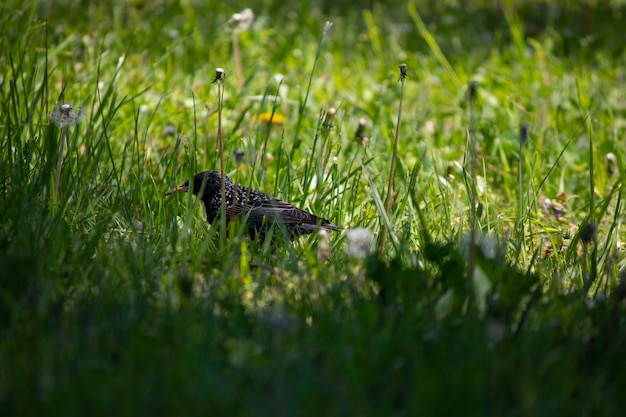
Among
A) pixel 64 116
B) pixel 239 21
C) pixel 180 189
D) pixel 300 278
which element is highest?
pixel 239 21

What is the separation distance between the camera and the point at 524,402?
196cm

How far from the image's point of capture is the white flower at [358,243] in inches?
116

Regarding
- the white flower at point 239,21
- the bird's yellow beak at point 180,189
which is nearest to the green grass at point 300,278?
the bird's yellow beak at point 180,189

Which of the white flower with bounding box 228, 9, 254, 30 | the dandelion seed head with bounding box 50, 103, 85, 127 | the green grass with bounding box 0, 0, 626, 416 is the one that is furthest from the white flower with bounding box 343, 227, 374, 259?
the white flower with bounding box 228, 9, 254, 30

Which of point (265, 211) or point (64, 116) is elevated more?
point (64, 116)

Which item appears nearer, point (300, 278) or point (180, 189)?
point (300, 278)

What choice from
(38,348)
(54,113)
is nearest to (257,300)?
(38,348)

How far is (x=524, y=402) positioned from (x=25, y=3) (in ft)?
13.6

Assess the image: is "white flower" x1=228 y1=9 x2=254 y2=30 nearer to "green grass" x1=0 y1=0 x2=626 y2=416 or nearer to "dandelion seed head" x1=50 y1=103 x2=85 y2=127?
"green grass" x1=0 y1=0 x2=626 y2=416

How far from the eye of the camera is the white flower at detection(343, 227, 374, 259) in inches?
116

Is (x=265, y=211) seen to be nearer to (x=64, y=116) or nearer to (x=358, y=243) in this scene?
(x=358, y=243)

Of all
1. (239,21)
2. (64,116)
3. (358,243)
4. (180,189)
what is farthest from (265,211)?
(239,21)

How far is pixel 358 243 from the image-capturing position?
3.06 meters

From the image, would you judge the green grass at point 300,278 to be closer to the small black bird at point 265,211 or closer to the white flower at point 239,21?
the small black bird at point 265,211
